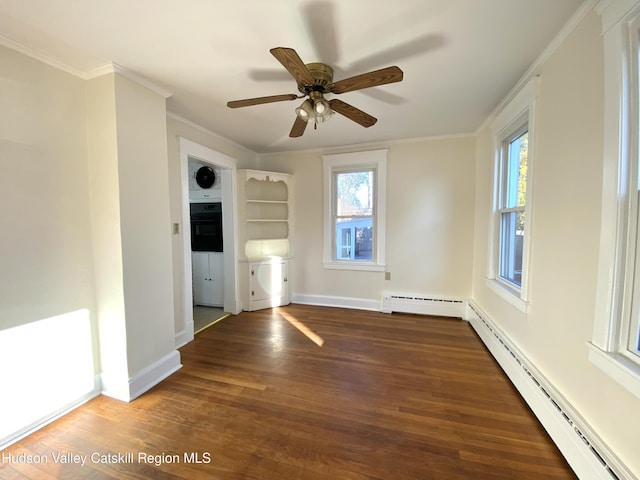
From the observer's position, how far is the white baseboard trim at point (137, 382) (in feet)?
6.16

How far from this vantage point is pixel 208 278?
3.89 metres

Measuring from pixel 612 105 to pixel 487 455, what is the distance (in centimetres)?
186

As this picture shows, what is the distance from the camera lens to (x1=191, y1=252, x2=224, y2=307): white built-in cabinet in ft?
12.5

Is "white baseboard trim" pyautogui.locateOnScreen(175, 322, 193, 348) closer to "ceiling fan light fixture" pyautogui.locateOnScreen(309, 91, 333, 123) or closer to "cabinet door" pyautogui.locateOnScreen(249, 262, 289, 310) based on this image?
"cabinet door" pyautogui.locateOnScreen(249, 262, 289, 310)

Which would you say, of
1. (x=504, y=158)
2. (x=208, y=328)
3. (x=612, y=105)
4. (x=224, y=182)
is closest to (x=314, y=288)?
(x=208, y=328)

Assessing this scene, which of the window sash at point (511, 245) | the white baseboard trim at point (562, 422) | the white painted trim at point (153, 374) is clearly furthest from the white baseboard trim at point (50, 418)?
the window sash at point (511, 245)

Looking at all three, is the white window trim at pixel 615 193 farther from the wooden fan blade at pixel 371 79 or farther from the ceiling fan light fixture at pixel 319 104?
the ceiling fan light fixture at pixel 319 104

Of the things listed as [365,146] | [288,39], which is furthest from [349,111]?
[365,146]

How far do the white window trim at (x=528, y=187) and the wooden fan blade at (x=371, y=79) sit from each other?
1.15 m

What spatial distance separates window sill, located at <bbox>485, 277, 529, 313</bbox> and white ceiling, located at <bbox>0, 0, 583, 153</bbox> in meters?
1.74

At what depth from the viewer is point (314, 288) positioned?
13.3 feet

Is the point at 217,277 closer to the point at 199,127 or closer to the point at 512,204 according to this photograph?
the point at 199,127

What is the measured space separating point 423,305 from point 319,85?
305cm

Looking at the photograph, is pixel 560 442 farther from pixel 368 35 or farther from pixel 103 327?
pixel 103 327
